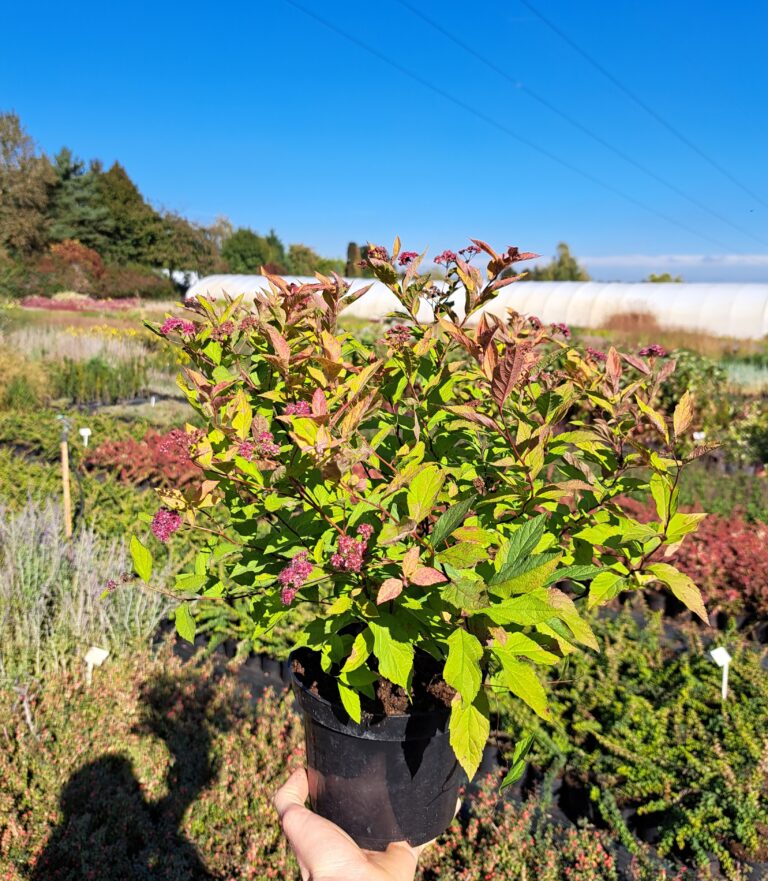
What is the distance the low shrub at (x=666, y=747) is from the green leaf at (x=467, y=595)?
1321 mm

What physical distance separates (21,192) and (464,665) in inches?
1351

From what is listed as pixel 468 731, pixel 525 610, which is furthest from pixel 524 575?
pixel 468 731

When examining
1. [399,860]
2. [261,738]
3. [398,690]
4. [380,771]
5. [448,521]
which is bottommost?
[261,738]

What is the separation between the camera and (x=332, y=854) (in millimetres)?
1227

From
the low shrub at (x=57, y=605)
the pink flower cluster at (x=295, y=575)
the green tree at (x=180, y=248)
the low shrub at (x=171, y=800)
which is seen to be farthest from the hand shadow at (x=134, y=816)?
the green tree at (x=180, y=248)

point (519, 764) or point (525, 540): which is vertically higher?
point (525, 540)

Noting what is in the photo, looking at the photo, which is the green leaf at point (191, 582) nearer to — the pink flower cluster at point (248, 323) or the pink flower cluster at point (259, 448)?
the pink flower cluster at point (259, 448)

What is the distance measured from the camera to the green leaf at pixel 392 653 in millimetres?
1068

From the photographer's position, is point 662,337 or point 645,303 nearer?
point 662,337

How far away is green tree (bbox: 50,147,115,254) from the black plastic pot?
35.1 m

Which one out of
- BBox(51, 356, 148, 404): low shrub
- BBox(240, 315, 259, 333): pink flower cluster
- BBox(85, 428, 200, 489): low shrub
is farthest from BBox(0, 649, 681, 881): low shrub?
BBox(51, 356, 148, 404): low shrub

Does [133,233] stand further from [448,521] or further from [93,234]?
[448,521]

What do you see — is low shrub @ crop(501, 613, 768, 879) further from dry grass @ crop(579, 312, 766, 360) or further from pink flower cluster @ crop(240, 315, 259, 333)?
dry grass @ crop(579, 312, 766, 360)

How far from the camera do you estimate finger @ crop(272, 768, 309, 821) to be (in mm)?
1371
